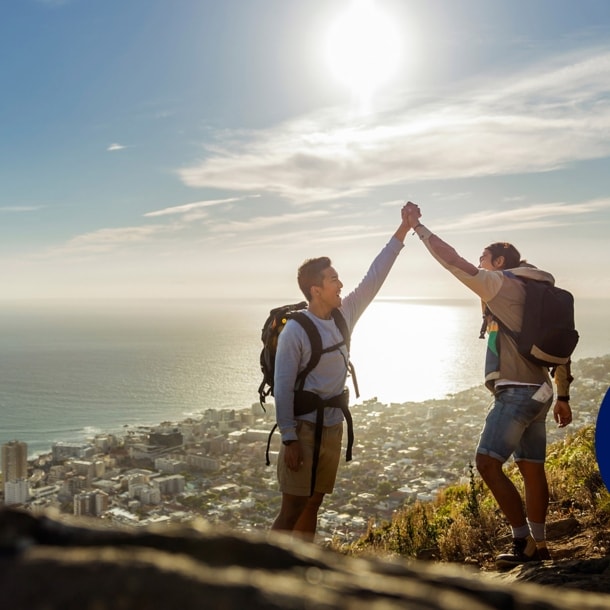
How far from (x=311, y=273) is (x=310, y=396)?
879mm

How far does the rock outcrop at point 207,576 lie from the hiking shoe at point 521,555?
12.5 feet

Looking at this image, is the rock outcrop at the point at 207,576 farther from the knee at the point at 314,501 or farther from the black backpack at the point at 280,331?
the knee at the point at 314,501

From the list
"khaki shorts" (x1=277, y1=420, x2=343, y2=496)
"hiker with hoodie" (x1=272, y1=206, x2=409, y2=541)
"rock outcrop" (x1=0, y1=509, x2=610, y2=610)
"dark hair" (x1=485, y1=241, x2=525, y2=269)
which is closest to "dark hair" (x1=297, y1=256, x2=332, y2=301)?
"hiker with hoodie" (x1=272, y1=206, x2=409, y2=541)

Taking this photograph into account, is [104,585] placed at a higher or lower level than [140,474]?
higher

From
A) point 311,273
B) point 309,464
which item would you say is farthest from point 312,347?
point 309,464

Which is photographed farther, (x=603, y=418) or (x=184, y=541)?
(x=603, y=418)

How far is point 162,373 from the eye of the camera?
3110 inches

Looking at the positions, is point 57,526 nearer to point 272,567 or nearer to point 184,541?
point 184,541

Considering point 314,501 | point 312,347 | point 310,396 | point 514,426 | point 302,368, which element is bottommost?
point 314,501

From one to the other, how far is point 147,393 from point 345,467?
47000 mm

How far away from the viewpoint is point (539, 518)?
13.9 ft

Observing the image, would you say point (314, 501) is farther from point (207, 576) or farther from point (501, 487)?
point (207, 576)

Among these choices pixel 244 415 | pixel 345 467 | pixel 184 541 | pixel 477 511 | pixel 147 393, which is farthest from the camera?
pixel 147 393

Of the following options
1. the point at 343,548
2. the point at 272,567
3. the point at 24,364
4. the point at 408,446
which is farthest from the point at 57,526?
the point at 24,364
